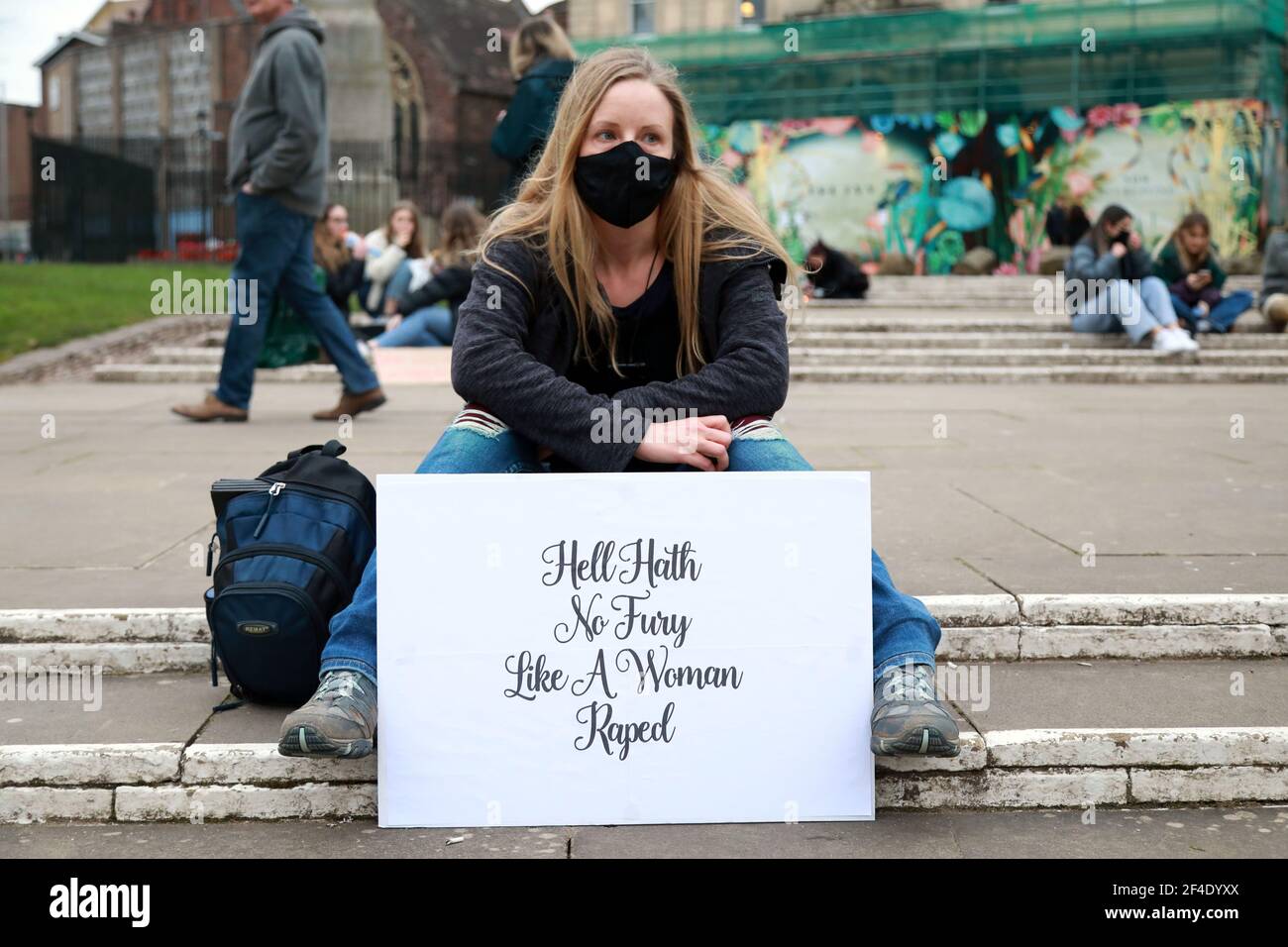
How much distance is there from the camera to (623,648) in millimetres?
2906

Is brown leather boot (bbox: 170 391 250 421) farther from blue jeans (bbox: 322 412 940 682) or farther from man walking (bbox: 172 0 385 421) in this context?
blue jeans (bbox: 322 412 940 682)

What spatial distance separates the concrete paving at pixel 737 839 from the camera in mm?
2699

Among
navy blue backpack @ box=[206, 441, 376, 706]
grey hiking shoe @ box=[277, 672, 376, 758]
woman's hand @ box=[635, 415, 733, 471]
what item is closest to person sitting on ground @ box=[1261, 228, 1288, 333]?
woman's hand @ box=[635, 415, 733, 471]

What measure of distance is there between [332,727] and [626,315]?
128 centimetres

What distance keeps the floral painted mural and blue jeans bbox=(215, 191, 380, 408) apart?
1874cm

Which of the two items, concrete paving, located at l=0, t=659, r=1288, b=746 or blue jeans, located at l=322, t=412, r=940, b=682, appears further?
concrete paving, located at l=0, t=659, r=1288, b=746

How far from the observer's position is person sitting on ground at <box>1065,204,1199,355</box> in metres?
11.9

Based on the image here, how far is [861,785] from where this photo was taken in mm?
2869

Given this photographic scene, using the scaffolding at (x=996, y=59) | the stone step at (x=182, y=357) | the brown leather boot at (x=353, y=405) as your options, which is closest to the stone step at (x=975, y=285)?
the scaffolding at (x=996, y=59)

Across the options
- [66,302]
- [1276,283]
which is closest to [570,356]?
[1276,283]

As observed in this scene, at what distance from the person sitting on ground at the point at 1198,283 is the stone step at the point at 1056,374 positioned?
125cm

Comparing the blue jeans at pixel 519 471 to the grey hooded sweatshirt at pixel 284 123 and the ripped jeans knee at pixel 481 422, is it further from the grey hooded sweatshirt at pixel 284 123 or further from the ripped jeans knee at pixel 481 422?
the grey hooded sweatshirt at pixel 284 123

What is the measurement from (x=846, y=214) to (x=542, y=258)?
2318 cm

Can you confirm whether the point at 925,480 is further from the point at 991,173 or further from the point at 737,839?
the point at 991,173
